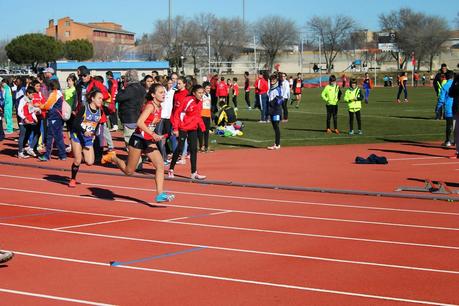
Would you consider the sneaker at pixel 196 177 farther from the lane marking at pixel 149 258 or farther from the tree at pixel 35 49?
the tree at pixel 35 49

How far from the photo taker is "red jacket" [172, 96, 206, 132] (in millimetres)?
15117

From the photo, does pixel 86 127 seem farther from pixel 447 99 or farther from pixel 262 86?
pixel 262 86

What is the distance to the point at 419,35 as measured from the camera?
10694 cm

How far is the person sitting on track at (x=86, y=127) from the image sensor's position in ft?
47.0

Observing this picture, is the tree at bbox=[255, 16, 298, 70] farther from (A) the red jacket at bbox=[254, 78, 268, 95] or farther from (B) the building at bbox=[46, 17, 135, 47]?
(A) the red jacket at bbox=[254, 78, 268, 95]

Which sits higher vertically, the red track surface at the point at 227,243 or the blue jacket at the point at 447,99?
the blue jacket at the point at 447,99

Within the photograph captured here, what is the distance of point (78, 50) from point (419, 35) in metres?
45.8

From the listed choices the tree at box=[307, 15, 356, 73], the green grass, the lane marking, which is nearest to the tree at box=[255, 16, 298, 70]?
the tree at box=[307, 15, 356, 73]

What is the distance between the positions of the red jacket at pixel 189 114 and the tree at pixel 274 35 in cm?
9744

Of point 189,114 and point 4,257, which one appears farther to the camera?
point 189,114

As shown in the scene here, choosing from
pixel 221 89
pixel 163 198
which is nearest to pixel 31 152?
pixel 163 198

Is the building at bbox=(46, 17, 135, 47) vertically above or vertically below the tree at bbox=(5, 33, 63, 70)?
above

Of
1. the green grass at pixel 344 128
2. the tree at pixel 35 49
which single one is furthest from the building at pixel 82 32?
the green grass at pixel 344 128

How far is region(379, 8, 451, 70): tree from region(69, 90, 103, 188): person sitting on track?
90.6 m
